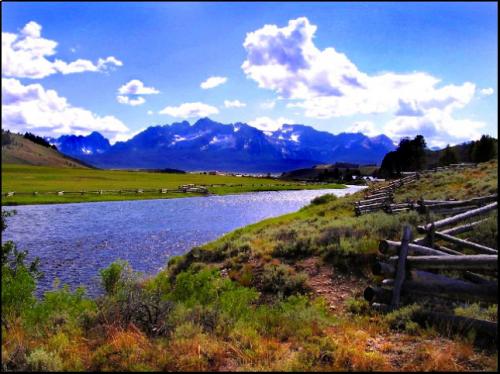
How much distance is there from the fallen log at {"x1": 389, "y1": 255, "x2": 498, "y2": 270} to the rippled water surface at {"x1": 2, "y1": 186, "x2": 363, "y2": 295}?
16.9 meters

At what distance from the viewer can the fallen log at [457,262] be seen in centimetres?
1038

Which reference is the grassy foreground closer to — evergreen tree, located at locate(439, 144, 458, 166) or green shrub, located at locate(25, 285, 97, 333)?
green shrub, located at locate(25, 285, 97, 333)

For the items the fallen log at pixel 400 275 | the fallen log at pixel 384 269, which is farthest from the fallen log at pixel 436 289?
the fallen log at pixel 384 269

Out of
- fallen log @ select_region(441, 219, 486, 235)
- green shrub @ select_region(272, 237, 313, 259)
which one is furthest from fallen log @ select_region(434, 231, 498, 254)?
green shrub @ select_region(272, 237, 313, 259)

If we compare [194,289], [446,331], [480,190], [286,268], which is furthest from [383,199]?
[446,331]

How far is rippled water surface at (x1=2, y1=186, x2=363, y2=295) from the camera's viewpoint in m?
29.7

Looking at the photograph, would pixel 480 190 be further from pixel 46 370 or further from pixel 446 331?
pixel 46 370

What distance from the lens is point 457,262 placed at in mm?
10945

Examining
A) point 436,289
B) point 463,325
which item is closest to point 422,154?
point 436,289

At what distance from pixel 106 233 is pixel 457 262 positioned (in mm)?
38873

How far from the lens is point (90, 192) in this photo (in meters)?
92.2

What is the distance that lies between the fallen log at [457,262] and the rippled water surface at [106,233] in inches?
666

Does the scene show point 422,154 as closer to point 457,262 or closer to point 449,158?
point 449,158

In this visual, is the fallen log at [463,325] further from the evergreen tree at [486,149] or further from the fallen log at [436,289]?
the evergreen tree at [486,149]
